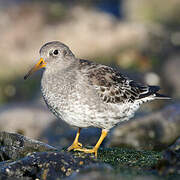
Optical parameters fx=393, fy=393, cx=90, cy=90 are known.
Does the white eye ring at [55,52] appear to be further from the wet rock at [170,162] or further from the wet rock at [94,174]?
the wet rock at [94,174]

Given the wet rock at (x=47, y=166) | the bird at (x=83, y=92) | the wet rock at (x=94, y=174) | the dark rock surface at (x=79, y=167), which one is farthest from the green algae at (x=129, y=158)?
the wet rock at (x=94, y=174)

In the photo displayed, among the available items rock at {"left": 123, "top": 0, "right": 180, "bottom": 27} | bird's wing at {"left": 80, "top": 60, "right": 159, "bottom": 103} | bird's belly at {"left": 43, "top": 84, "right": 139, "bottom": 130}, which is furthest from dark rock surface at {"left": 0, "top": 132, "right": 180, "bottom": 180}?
rock at {"left": 123, "top": 0, "right": 180, "bottom": 27}

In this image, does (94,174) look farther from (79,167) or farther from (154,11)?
(154,11)

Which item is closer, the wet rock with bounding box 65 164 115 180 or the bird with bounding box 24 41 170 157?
the wet rock with bounding box 65 164 115 180

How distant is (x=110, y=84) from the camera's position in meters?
9.52

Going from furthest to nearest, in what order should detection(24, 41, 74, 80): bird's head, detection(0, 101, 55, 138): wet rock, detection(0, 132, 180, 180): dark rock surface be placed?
1. detection(0, 101, 55, 138): wet rock
2. detection(24, 41, 74, 80): bird's head
3. detection(0, 132, 180, 180): dark rock surface

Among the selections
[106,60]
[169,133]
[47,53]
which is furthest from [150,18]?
[47,53]

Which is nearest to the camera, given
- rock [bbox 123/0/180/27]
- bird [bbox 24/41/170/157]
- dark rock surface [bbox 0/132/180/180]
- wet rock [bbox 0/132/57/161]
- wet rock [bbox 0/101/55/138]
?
dark rock surface [bbox 0/132/180/180]

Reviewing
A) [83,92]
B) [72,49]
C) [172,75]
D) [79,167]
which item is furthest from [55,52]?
[72,49]

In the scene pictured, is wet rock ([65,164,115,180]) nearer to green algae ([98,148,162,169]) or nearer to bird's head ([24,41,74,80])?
green algae ([98,148,162,169])

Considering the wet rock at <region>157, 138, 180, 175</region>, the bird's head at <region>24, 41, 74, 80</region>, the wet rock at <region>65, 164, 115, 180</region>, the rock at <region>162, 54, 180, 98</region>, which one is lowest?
the wet rock at <region>65, 164, 115, 180</region>

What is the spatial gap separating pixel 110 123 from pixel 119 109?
1.46ft

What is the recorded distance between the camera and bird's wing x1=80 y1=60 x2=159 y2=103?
9156 mm

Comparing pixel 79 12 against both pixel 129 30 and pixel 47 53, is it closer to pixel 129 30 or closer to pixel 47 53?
pixel 129 30
